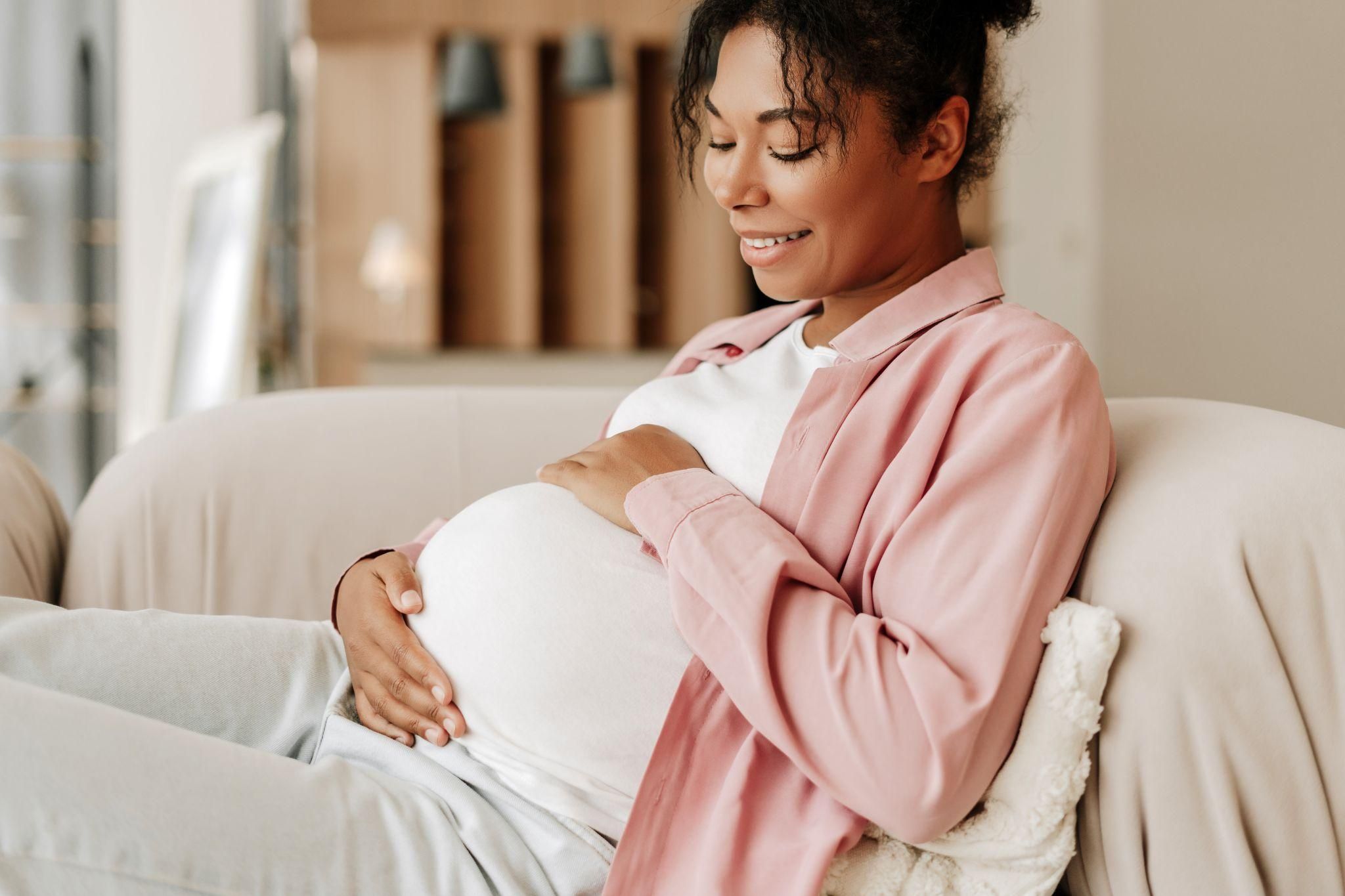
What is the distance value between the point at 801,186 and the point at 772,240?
6 centimetres

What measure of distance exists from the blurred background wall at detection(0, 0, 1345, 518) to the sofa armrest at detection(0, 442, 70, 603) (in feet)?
3.53

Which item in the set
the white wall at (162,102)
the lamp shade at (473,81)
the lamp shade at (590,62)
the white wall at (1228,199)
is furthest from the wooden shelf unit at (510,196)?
the white wall at (1228,199)

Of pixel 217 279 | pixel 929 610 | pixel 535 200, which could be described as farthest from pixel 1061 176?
pixel 929 610

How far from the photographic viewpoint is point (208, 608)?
1369 mm

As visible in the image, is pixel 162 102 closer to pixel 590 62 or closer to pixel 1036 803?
pixel 590 62

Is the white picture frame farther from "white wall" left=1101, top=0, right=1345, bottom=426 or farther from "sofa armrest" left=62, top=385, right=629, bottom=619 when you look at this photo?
"white wall" left=1101, top=0, right=1345, bottom=426

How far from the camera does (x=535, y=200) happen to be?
21.0 ft

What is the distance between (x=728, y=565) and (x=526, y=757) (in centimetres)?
22

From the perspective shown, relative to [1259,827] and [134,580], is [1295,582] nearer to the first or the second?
[1259,827]

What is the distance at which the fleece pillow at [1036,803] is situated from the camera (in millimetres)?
793

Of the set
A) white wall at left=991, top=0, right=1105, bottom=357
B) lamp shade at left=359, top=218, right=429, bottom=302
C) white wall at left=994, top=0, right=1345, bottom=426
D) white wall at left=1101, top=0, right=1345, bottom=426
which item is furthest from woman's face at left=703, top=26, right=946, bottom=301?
lamp shade at left=359, top=218, right=429, bottom=302

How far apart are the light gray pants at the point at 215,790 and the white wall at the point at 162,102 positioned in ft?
11.8

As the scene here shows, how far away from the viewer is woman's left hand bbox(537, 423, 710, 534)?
3.14ft

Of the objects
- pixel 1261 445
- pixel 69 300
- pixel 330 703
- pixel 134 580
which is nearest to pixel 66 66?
pixel 69 300
